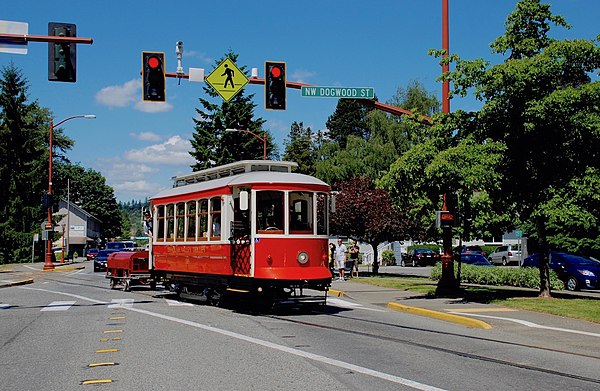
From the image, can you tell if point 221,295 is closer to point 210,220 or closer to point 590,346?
point 210,220

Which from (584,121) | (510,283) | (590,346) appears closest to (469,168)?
(584,121)

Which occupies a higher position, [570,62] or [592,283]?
[570,62]

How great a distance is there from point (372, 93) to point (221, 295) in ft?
23.3

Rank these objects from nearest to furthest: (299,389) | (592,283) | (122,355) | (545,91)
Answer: (299,389), (122,355), (545,91), (592,283)

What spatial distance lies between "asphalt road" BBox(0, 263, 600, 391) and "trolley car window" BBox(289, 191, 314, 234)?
2093mm

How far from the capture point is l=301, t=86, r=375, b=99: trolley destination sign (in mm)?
19516

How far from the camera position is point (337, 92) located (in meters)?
19.6

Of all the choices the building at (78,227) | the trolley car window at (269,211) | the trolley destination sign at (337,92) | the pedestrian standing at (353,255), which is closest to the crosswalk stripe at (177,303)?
the trolley car window at (269,211)

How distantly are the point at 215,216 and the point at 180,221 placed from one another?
2.57 meters

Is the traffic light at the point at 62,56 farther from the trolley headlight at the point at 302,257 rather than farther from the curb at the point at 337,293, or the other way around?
the curb at the point at 337,293

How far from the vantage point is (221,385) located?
8.20 m

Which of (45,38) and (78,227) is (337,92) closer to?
(45,38)

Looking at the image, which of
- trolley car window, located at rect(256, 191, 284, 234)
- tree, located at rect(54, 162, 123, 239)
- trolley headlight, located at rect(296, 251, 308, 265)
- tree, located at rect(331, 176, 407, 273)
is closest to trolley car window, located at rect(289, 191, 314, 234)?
trolley car window, located at rect(256, 191, 284, 234)

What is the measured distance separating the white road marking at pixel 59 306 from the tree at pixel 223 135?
43.8 meters
